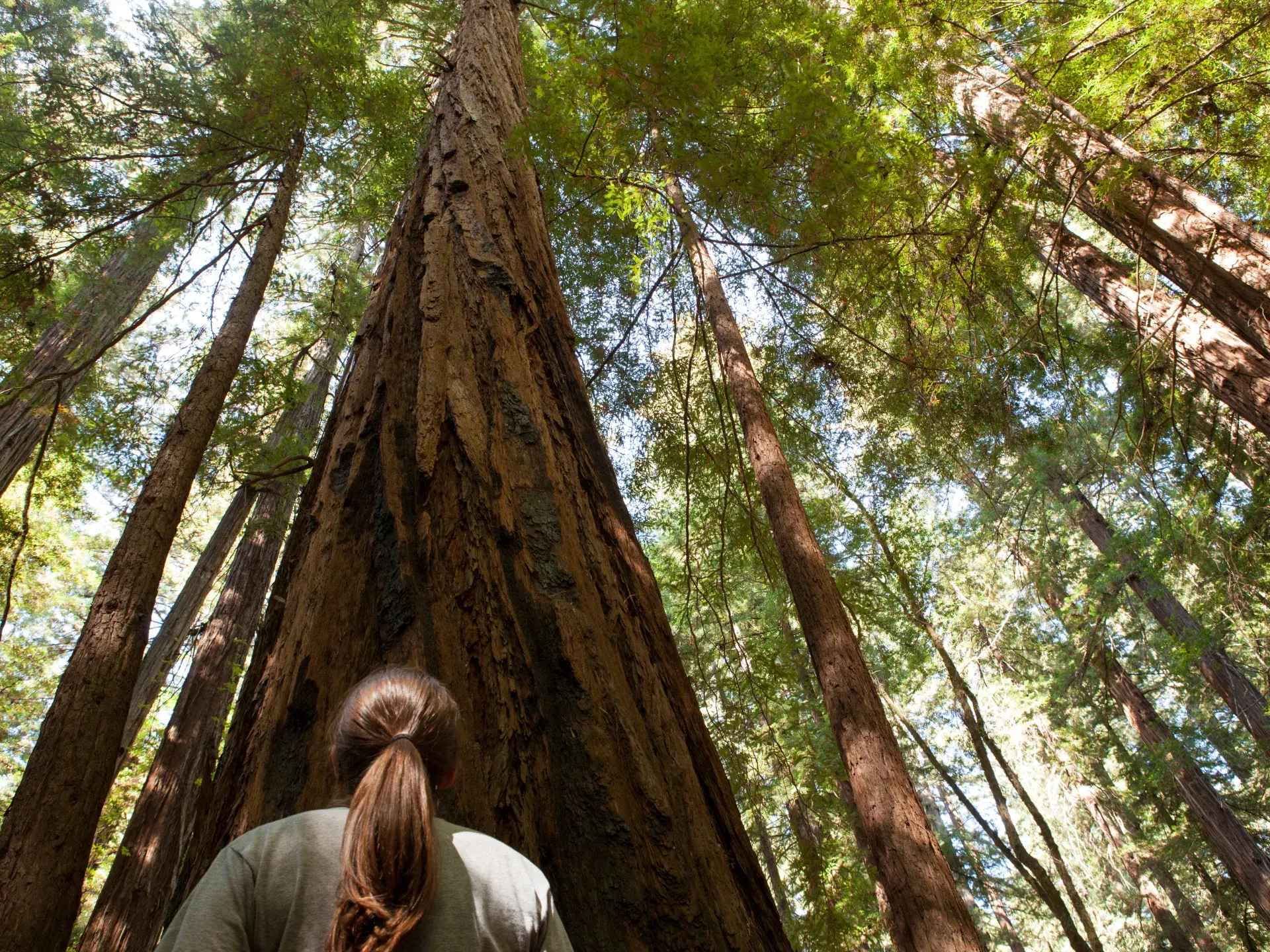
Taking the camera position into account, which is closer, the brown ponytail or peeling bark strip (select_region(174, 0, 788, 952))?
the brown ponytail

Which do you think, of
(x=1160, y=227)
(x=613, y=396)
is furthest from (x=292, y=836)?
(x=613, y=396)

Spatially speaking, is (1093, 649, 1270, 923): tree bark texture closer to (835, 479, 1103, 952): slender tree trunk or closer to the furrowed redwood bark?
the furrowed redwood bark

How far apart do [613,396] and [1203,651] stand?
8358mm

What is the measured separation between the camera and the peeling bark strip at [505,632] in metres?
1.30

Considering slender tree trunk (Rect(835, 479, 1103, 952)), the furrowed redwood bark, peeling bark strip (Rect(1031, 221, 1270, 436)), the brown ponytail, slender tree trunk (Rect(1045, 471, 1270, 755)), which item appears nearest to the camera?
the brown ponytail

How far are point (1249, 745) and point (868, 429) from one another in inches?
564

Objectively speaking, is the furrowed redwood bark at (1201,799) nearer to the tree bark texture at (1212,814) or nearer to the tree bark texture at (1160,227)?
the tree bark texture at (1212,814)

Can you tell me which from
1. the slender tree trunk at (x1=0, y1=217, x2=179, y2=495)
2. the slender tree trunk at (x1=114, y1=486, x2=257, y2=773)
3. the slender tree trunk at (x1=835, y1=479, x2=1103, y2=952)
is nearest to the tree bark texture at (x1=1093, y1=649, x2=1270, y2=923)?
the slender tree trunk at (x1=835, y1=479, x2=1103, y2=952)

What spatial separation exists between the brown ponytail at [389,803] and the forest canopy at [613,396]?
30 centimetres

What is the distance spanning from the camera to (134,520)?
130 inches

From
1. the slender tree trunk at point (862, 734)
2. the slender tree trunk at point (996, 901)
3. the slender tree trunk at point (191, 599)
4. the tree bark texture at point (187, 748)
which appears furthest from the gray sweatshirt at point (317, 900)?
the slender tree trunk at point (996, 901)

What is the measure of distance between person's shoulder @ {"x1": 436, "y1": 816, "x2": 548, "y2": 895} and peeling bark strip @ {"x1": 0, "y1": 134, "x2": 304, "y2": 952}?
232 cm

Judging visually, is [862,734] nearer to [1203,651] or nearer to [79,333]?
[1203,651]

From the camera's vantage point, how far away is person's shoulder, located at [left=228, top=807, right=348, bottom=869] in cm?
97
